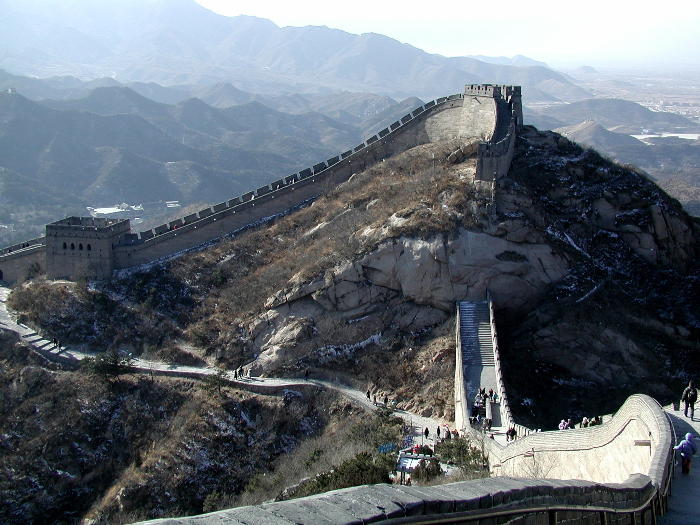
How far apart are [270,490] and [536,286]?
12752mm

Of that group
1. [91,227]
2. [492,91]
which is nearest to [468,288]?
[492,91]

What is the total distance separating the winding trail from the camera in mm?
26922

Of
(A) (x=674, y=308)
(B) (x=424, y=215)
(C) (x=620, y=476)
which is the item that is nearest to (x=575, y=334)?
(A) (x=674, y=308)

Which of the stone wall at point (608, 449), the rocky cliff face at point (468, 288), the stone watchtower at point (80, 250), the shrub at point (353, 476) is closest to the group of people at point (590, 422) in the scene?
the stone wall at point (608, 449)

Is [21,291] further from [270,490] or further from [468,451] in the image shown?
[468,451]

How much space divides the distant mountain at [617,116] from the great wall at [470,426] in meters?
136

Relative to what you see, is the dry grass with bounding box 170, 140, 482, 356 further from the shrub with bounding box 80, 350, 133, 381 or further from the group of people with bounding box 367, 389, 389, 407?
the group of people with bounding box 367, 389, 389, 407

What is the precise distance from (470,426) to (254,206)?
1898 centimetres

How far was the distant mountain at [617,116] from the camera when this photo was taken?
177m

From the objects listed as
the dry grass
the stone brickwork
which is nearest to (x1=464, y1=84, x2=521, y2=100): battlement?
the stone brickwork

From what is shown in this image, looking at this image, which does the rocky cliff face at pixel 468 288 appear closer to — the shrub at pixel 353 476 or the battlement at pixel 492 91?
the battlement at pixel 492 91

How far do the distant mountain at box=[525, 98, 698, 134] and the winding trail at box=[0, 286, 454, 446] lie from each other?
487 ft

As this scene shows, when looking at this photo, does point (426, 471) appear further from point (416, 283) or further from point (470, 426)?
point (416, 283)

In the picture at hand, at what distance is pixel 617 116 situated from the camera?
18512 cm
